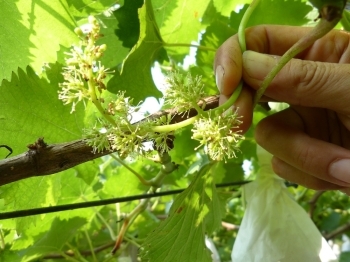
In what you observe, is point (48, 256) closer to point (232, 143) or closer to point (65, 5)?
point (65, 5)

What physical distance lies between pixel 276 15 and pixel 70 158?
669 mm

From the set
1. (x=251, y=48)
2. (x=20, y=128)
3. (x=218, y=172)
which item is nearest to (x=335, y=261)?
(x=218, y=172)

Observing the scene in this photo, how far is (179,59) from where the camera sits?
1.20 metres

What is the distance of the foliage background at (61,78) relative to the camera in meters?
0.86

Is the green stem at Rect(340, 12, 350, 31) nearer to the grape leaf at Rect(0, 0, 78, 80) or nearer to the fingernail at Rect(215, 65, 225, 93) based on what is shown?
the fingernail at Rect(215, 65, 225, 93)

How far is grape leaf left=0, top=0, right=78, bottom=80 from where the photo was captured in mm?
923

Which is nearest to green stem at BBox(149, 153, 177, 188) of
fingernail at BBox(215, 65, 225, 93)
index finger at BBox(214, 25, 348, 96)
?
fingernail at BBox(215, 65, 225, 93)

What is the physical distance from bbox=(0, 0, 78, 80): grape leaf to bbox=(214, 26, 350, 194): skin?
13.5 inches

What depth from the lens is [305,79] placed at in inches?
27.8

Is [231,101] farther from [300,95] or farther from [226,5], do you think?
[226,5]

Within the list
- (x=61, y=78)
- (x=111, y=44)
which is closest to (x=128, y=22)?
(x=111, y=44)

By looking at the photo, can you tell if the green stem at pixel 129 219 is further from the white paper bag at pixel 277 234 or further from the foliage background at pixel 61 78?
the white paper bag at pixel 277 234

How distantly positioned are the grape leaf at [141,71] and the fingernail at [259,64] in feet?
0.59

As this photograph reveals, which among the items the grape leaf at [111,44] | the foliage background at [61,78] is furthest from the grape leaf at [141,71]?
the grape leaf at [111,44]
